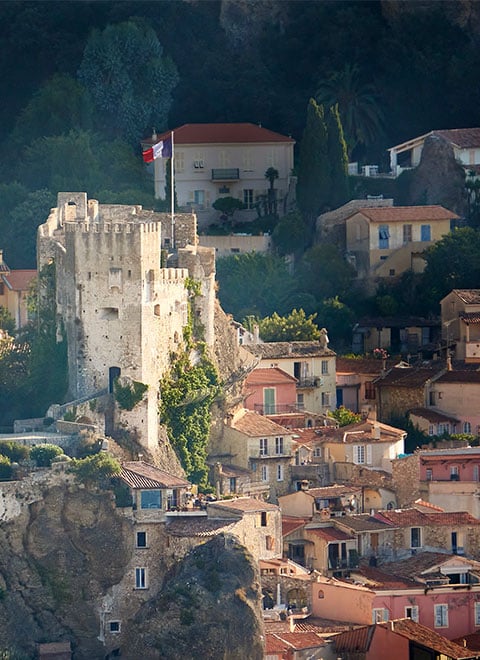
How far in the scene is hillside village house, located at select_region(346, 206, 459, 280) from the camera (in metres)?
117

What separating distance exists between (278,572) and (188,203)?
2298cm

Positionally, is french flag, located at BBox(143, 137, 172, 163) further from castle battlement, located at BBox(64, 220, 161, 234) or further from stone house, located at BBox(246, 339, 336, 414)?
castle battlement, located at BBox(64, 220, 161, 234)

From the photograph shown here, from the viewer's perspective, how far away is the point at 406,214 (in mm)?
117500

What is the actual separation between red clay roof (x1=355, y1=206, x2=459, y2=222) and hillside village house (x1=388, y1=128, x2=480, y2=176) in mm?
3249

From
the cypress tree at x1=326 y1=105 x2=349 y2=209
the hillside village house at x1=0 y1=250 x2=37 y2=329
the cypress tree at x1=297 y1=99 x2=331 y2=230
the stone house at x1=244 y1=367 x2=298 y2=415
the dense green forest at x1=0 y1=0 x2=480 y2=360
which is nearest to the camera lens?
the stone house at x1=244 y1=367 x2=298 y2=415

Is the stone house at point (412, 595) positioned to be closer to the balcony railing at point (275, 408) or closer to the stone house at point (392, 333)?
the balcony railing at point (275, 408)

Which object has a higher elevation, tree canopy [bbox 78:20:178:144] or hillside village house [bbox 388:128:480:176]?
tree canopy [bbox 78:20:178:144]

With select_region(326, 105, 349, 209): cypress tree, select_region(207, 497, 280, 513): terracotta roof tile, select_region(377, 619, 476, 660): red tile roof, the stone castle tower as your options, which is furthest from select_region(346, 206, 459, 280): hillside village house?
select_region(377, 619, 476, 660): red tile roof

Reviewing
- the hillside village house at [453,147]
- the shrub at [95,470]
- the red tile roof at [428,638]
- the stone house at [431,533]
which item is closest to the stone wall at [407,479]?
the stone house at [431,533]

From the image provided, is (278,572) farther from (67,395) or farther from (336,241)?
(336,241)

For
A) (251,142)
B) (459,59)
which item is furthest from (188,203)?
(459,59)

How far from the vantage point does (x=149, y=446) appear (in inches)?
3989

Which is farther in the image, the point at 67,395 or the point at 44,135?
the point at 44,135

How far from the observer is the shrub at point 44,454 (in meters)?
98.6
